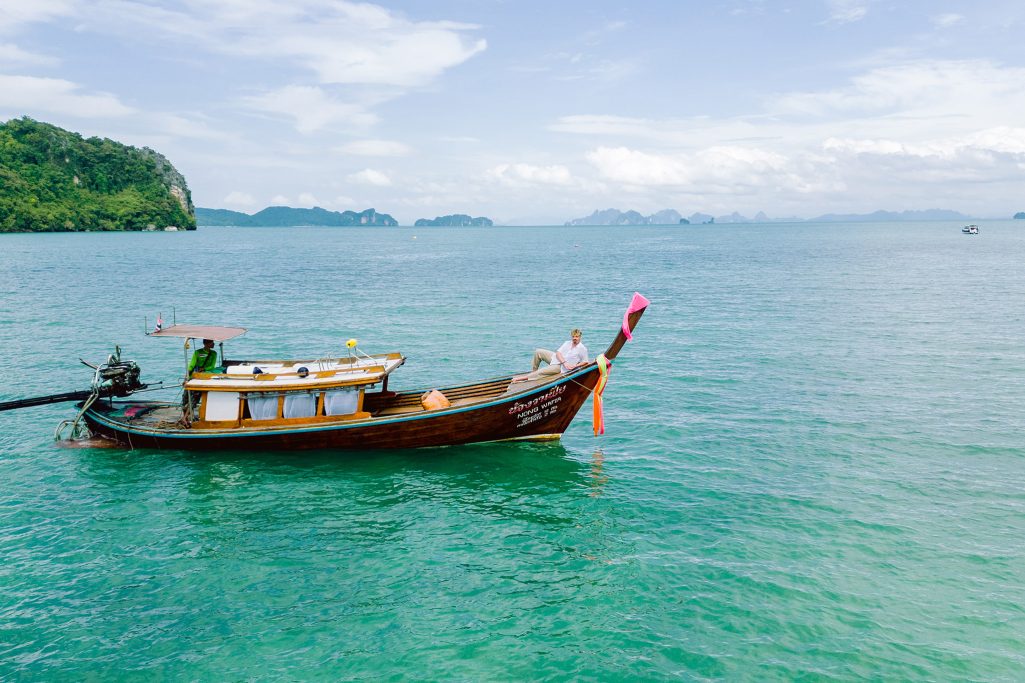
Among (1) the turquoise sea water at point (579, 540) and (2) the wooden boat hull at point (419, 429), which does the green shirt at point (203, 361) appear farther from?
(1) the turquoise sea water at point (579, 540)

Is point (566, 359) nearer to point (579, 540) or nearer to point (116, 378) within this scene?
point (579, 540)

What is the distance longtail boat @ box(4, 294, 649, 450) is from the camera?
70.4 feet

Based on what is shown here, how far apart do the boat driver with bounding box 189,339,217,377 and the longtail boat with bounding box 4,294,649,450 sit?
0.76 m

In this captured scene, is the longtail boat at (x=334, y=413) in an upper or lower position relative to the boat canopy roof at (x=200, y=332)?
lower

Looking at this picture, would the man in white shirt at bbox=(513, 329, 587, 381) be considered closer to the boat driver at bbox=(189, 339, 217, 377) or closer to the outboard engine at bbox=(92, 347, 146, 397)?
the boat driver at bbox=(189, 339, 217, 377)

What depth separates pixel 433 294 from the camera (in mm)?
67750

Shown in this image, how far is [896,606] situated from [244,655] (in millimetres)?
13111

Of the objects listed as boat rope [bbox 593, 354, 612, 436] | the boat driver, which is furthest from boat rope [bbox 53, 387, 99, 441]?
boat rope [bbox 593, 354, 612, 436]

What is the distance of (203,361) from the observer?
23.7 m

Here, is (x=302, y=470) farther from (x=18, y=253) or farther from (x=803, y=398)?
(x=18, y=253)

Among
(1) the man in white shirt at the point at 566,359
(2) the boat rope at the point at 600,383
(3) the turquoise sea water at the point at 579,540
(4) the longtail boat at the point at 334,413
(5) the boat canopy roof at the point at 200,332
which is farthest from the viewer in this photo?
(5) the boat canopy roof at the point at 200,332

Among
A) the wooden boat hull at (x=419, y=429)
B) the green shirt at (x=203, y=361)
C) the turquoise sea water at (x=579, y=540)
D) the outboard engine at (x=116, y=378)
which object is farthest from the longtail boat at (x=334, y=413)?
the green shirt at (x=203, y=361)

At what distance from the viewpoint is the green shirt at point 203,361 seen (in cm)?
2352

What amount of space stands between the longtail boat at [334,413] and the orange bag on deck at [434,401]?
53 millimetres
